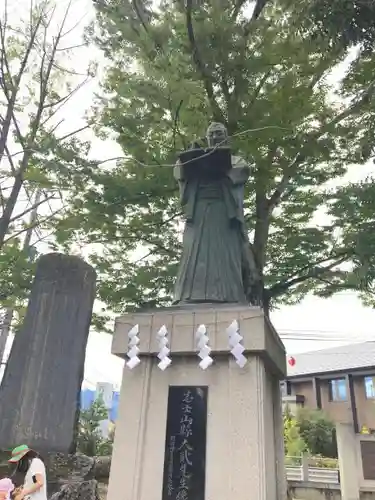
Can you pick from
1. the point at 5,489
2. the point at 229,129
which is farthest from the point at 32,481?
the point at 229,129

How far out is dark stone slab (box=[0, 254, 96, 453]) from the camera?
4.25 m

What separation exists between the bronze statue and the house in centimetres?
1836

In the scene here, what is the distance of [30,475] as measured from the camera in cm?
292

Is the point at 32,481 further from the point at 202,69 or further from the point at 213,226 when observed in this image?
the point at 202,69

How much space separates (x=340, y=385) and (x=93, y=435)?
58.5 ft

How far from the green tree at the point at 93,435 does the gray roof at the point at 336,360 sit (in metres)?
15.4

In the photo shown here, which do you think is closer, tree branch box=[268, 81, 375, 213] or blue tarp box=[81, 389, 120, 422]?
tree branch box=[268, 81, 375, 213]

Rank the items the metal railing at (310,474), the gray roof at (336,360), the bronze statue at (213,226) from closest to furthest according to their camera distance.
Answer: the bronze statue at (213,226) < the metal railing at (310,474) < the gray roof at (336,360)

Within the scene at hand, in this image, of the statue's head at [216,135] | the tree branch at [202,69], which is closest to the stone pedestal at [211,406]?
the statue's head at [216,135]

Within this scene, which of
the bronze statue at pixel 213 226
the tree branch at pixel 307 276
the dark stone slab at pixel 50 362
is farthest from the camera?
the tree branch at pixel 307 276

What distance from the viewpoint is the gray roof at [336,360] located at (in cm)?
2200

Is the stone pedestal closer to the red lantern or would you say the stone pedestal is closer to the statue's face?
the statue's face

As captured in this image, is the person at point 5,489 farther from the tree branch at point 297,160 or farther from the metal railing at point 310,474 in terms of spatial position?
the metal railing at point 310,474

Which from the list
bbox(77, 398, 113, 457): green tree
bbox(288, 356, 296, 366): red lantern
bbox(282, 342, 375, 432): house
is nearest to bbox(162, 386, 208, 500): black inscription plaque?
bbox(77, 398, 113, 457): green tree
